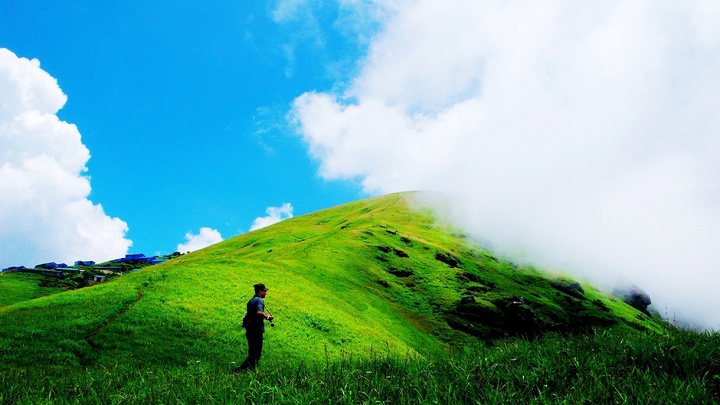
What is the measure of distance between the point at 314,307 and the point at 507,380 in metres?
40.0

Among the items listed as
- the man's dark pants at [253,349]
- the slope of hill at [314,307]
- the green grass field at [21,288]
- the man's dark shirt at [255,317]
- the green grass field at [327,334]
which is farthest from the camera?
the green grass field at [21,288]

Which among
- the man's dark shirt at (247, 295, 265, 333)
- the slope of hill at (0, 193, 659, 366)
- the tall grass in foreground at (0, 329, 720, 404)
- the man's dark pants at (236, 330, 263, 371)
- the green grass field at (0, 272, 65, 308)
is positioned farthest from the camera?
the green grass field at (0, 272, 65, 308)

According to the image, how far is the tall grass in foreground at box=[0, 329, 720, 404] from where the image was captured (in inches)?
266

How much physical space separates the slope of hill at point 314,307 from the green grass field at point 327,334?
7.8 inches

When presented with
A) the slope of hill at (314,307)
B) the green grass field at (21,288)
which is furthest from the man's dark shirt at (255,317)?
the green grass field at (21,288)

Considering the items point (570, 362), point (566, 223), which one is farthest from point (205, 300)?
point (566, 223)

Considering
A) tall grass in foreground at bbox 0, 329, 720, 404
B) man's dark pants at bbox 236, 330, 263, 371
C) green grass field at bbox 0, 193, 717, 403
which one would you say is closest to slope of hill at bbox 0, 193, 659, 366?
green grass field at bbox 0, 193, 717, 403

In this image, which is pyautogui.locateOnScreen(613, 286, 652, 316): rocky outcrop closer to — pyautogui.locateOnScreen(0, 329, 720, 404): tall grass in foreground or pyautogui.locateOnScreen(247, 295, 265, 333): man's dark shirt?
pyautogui.locateOnScreen(247, 295, 265, 333): man's dark shirt

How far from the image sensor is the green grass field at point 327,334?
25.9 feet

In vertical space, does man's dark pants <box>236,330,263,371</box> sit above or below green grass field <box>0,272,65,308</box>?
below

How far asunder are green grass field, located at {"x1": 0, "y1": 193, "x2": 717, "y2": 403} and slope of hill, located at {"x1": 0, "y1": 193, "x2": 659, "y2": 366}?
198 millimetres

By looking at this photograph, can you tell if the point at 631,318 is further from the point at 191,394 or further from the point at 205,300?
the point at 191,394

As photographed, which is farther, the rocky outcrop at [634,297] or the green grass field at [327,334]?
the rocky outcrop at [634,297]

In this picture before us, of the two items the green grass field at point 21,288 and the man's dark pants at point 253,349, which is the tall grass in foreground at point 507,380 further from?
the green grass field at point 21,288
